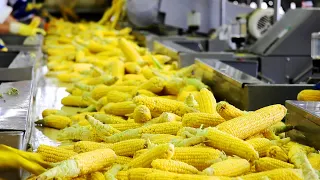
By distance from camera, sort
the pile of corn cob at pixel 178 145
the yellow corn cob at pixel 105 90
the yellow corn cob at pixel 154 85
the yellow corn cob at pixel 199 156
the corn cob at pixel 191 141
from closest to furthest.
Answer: the pile of corn cob at pixel 178 145, the yellow corn cob at pixel 199 156, the corn cob at pixel 191 141, the yellow corn cob at pixel 154 85, the yellow corn cob at pixel 105 90

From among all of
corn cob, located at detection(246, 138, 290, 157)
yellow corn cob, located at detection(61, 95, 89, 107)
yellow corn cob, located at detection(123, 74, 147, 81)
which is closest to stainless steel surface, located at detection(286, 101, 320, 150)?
corn cob, located at detection(246, 138, 290, 157)

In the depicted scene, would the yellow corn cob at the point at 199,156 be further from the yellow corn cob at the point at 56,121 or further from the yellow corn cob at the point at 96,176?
the yellow corn cob at the point at 56,121

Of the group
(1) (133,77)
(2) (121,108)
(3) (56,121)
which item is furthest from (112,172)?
(1) (133,77)

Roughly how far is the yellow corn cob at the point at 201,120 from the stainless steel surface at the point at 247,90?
0.81 m

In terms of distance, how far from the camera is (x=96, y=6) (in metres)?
14.1

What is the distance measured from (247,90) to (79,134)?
95 centimetres

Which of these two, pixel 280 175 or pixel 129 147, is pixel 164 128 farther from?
pixel 280 175

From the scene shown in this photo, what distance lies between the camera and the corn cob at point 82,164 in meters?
1.67

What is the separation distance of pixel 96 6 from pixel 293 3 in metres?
5.94

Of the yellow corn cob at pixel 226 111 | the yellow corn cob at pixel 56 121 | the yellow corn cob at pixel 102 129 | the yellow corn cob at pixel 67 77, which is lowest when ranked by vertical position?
the yellow corn cob at pixel 67 77

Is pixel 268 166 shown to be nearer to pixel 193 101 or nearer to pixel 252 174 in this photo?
pixel 252 174

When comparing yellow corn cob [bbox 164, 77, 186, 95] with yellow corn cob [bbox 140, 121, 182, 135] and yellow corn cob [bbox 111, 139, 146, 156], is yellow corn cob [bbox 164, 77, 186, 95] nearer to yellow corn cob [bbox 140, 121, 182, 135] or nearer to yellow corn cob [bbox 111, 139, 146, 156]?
yellow corn cob [bbox 140, 121, 182, 135]

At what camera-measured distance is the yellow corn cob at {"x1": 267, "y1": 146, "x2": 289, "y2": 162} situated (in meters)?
1.94

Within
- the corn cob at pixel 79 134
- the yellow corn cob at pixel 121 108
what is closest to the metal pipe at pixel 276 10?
the yellow corn cob at pixel 121 108
